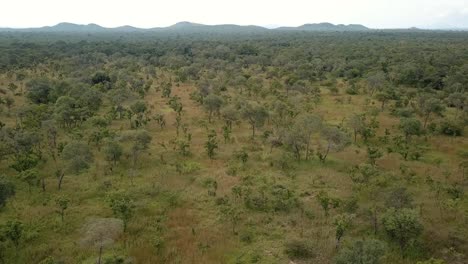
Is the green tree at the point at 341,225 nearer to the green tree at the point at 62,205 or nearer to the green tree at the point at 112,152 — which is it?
the green tree at the point at 62,205

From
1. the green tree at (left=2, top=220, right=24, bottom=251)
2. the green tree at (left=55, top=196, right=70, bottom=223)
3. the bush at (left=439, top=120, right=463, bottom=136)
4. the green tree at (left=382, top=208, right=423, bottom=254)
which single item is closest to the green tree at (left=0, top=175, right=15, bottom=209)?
the green tree at (left=55, top=196, right=70, bottom=223)

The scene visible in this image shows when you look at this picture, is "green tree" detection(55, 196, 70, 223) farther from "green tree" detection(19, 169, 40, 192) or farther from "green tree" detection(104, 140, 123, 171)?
"green tree" detection(104, 140, 123, 171)

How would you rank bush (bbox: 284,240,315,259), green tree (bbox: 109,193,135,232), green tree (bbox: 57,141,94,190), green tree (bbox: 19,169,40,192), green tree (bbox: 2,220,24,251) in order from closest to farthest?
green tree (bbox: 2,220,24,251)
bush (bbox: 284,240,315,259)
green tree (bbox: 109,193,135,232)
green tree (bbox: 19,169,40,192)
green tree (bbox: 57,141,94,190)

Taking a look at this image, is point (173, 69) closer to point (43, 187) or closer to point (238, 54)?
point (238, 54)

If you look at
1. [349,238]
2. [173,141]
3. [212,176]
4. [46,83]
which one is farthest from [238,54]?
[349,238]

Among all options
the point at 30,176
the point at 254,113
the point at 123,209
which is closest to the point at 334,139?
the point at 254,113

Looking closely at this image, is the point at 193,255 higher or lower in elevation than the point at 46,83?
lower
